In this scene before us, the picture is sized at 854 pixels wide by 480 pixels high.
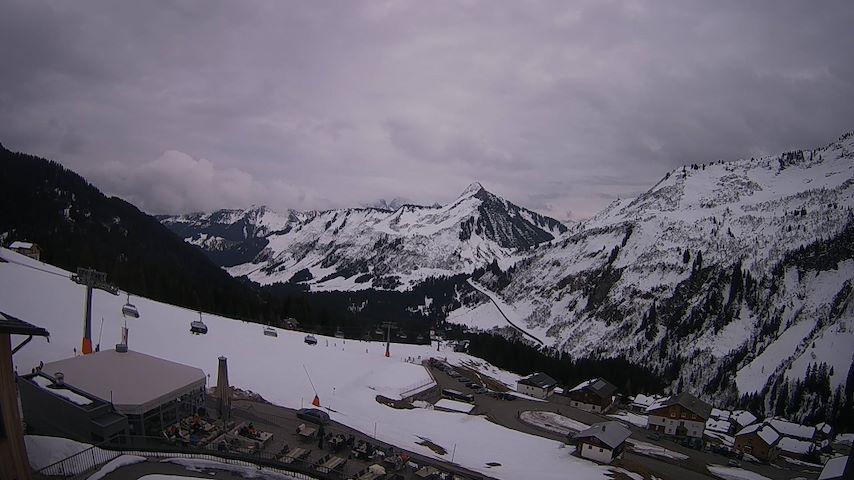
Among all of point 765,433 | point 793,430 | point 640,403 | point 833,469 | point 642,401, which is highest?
point 833,469

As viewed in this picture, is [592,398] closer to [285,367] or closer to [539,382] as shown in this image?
[539,382]

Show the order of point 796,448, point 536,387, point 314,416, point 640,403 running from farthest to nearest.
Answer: point 640,403 < point 536,387 < point 796,448 < point 314,416

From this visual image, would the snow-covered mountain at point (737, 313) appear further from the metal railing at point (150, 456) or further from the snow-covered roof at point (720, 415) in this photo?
the metal railing at point (150, 456)

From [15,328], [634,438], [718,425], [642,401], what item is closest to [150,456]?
[15,328]

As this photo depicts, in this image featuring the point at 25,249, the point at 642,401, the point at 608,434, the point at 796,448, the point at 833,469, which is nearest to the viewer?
the point at 833,469

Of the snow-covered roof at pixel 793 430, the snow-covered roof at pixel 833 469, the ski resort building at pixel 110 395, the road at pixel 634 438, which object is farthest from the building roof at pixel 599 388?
the ski resort building at pixel 110 395

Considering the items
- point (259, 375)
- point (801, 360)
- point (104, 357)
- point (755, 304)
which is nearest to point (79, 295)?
point (259, 375)

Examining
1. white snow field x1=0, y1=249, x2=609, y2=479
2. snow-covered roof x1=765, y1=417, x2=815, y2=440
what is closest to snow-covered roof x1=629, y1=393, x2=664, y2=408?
snow-covered roof x1=765, y1=417, x2=815, y2=440
